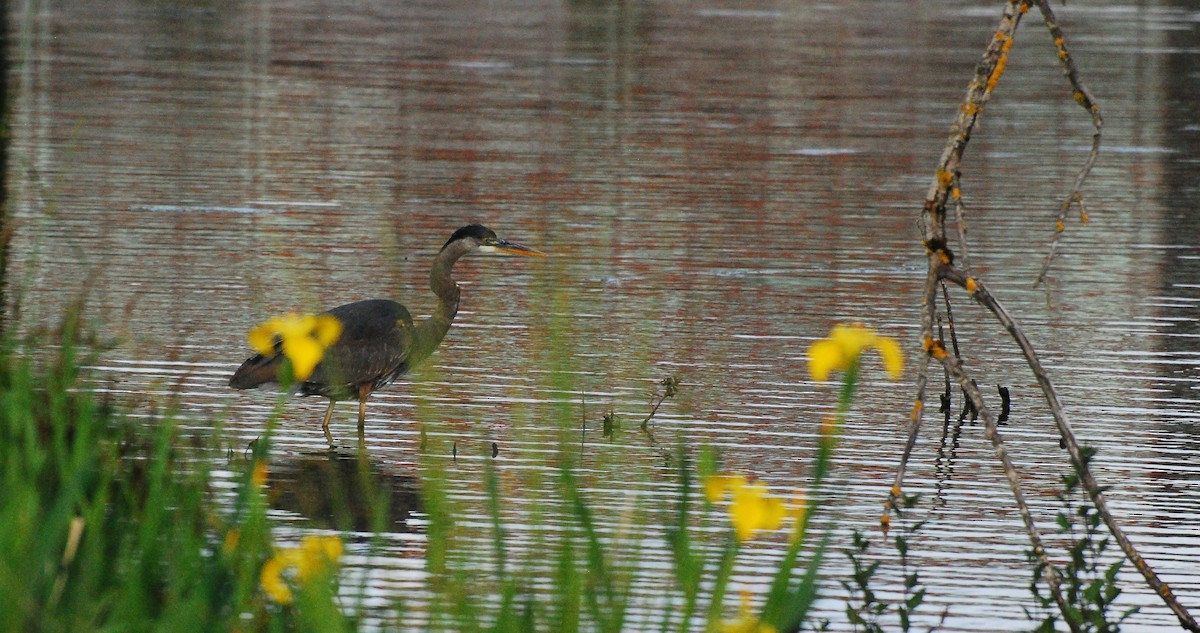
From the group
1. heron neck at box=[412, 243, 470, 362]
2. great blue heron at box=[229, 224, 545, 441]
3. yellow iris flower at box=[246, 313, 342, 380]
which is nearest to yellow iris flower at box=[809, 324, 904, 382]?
yellow iris flower at box=[246, 313, 342, 380]

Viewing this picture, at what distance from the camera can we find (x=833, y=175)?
21.7 metres

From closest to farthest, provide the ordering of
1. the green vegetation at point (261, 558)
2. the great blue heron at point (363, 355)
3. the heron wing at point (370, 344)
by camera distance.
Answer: the green vegetation at point (261, 558)
the great blue heron at point (363, 355)
the heron wing at point (370, 344)

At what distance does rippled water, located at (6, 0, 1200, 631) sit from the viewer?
991 centimetres

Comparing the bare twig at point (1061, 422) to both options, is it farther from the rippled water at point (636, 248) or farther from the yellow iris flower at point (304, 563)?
the yellow iris flower at point (304, 563)

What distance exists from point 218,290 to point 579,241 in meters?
3.43

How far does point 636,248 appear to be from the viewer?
16.9 meters

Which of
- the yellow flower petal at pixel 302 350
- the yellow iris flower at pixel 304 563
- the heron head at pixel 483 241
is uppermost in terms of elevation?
the yellow flower petal at pixel 302 350

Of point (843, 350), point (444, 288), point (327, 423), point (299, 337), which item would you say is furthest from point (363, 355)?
→ point (843, 350)

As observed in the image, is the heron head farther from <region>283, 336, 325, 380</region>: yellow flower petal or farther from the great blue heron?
<region>283, 336, 325, 380</region>: yellow flower petal

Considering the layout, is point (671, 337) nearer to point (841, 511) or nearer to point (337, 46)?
point (841, 511)

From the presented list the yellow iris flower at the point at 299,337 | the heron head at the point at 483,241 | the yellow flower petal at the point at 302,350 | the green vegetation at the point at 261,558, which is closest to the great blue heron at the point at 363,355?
the heron head at the point at 483,241

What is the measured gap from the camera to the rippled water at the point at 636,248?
390 inches

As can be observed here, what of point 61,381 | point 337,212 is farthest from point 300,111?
point 61,381

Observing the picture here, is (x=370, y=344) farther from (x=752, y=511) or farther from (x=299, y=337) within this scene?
(x=752, y=511)
